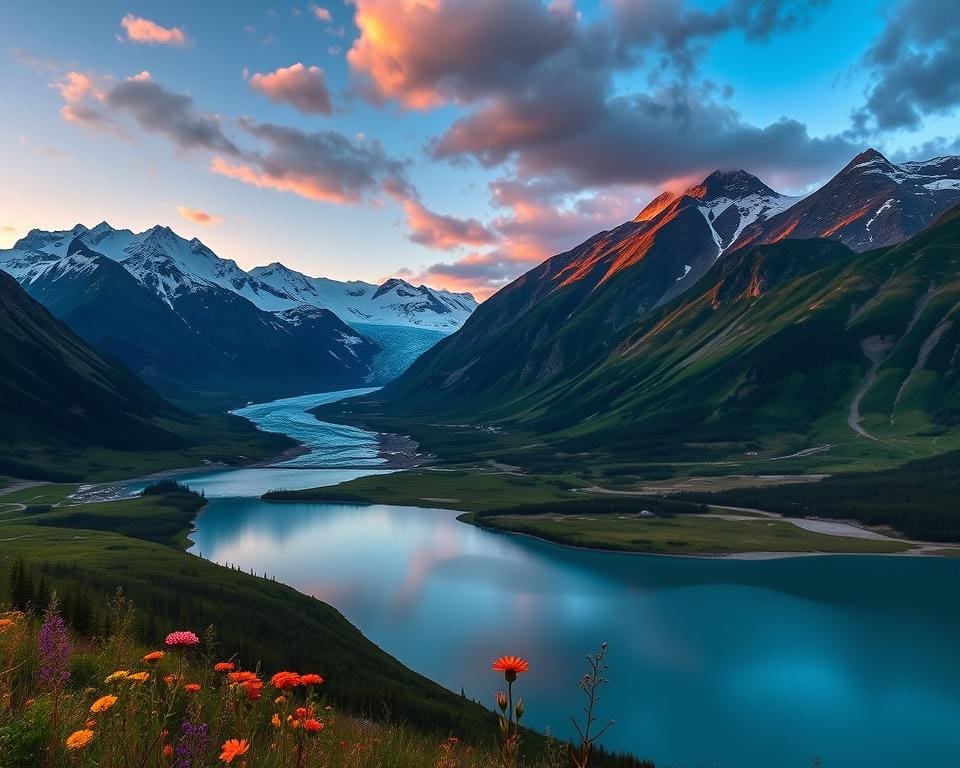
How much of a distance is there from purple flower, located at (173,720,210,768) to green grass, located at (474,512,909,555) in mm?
120428

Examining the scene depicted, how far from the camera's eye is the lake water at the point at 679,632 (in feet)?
182

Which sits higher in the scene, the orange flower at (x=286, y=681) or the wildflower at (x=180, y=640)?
the wildflower at (x=180, y=640)

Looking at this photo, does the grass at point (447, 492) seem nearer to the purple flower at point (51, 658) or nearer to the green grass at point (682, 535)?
the green grass at point (682, 535)

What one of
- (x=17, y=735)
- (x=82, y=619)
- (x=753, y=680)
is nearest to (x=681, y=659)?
(x=753, y=680)

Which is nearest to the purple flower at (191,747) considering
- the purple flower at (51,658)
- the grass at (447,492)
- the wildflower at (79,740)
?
the wildflower at (79,740)

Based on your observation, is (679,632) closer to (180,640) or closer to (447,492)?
(180,640)

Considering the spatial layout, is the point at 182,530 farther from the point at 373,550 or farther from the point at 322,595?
the point at 322,595

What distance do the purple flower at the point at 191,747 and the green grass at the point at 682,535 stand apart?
120m

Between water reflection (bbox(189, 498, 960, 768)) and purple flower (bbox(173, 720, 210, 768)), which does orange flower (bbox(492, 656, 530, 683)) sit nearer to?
purple flower (bbox(173, 720, 210, 768))

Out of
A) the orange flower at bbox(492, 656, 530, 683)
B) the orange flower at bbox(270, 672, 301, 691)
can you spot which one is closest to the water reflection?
the orange flower at bbox(270, 672, 301, 691)

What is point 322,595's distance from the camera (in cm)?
9225

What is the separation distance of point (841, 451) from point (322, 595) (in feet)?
554

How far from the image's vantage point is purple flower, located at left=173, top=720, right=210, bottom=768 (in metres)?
5.91

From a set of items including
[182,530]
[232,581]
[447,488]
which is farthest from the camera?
[447,488]
